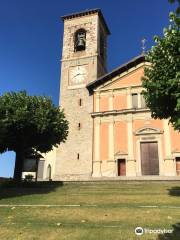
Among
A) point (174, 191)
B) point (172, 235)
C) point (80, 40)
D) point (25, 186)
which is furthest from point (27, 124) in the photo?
point (80, 40)

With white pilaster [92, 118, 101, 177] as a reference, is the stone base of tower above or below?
below

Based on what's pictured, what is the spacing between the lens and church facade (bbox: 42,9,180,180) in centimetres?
3012

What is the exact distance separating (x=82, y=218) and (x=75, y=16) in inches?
1275

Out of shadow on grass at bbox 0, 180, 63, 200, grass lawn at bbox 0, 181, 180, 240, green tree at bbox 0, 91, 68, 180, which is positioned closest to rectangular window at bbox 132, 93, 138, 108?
green tree at bbox 0, 91, 68, 180

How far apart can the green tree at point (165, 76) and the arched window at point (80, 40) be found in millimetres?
22074

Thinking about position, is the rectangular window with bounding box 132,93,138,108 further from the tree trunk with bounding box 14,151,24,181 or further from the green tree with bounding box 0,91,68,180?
the tree trunk with bounding box 14,151,24,181

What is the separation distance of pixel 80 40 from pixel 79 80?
5784mm

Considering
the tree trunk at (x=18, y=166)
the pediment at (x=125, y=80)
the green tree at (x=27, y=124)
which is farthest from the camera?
the pediment at (x=125, y=80)

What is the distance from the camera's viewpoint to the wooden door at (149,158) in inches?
1173

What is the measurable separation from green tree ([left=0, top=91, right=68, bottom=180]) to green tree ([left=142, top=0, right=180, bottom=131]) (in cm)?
1051

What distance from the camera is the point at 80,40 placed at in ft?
125

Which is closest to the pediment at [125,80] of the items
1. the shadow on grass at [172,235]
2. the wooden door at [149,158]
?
the wooden door at [149,158]

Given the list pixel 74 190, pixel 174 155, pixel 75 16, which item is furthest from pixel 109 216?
pixel 75 16

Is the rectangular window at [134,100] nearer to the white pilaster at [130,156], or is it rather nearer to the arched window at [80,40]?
the white pilaster at [130,156]
